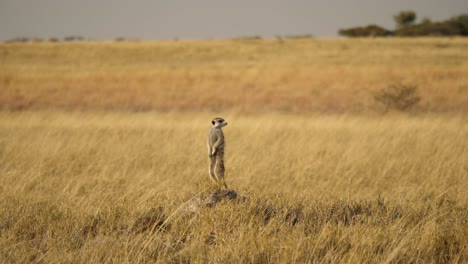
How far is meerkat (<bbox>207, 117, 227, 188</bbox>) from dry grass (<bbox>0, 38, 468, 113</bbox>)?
50.2 feet

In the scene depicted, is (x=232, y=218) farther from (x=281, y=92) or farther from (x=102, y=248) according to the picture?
(x=281, y=92)

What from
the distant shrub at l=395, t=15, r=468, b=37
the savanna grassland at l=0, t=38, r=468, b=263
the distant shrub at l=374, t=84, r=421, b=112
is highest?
the distant shrub at l=395, t=15, r=468, b=37

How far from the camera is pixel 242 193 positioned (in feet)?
21.5

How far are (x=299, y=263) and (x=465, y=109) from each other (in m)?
18.0

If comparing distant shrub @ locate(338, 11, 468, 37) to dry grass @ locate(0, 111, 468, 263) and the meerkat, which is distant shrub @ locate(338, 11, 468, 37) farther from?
the meerkat

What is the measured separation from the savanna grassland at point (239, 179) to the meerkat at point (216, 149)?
15 cm

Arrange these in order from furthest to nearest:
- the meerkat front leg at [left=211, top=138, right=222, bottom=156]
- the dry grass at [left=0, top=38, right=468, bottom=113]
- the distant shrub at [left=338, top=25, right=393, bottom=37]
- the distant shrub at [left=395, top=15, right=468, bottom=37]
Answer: the distant shrub at [left=338, top=25, right=393, bottom=37]
the distant shrub at [left=395, top=15, right=468, bottom=37]
the dry grass at [left=0, top=38, right=468, bottom=113]
the meerkat front leg at [left=211, top=138, right=222, bottom=156]

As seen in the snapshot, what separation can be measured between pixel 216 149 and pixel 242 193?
1819 millimetres

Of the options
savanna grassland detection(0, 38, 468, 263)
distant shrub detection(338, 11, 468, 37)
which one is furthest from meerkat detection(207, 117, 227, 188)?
distant shrub detection(338, 11, 468, 37)

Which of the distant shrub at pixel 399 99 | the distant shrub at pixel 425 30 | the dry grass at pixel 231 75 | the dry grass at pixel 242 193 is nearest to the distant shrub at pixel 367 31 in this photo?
the distant shrub at pixel 425 30

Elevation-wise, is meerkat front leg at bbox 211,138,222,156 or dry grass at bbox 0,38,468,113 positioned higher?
meerkat front leg at bbox 211,138,222,156

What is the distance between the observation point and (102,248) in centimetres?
387

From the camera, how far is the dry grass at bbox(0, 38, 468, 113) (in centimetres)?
2197

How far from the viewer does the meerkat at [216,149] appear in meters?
4.83
